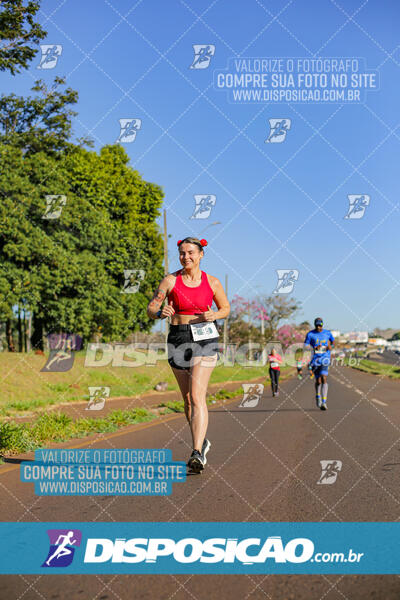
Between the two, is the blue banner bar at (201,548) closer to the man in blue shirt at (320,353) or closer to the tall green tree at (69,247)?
the man in blue shirt at (320,353)

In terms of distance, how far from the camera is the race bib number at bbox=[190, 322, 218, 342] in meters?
6.13

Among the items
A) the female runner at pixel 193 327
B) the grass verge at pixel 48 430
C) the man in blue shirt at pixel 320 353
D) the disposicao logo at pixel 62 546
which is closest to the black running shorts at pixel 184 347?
the female runner at pixel 193 327

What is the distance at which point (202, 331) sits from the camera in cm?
618

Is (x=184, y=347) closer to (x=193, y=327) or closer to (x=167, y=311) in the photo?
(x=193, y=327)

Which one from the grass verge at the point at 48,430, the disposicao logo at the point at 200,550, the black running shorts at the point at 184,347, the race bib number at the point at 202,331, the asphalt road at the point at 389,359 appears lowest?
the grass verge at the point at 48,430

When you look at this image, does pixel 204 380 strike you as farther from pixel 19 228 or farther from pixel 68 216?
pixel 68 216

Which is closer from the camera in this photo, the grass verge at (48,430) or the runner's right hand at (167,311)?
the runner's right hand at (167,311)

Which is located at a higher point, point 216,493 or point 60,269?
point 216,493

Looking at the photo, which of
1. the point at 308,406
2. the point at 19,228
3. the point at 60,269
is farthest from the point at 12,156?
the point at 308,406

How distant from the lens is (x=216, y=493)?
5.59 m

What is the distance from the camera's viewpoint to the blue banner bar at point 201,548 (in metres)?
3.78

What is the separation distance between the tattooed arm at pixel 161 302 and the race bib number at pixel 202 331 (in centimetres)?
28

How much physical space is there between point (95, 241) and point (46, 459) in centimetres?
2240

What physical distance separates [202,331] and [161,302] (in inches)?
19.8
